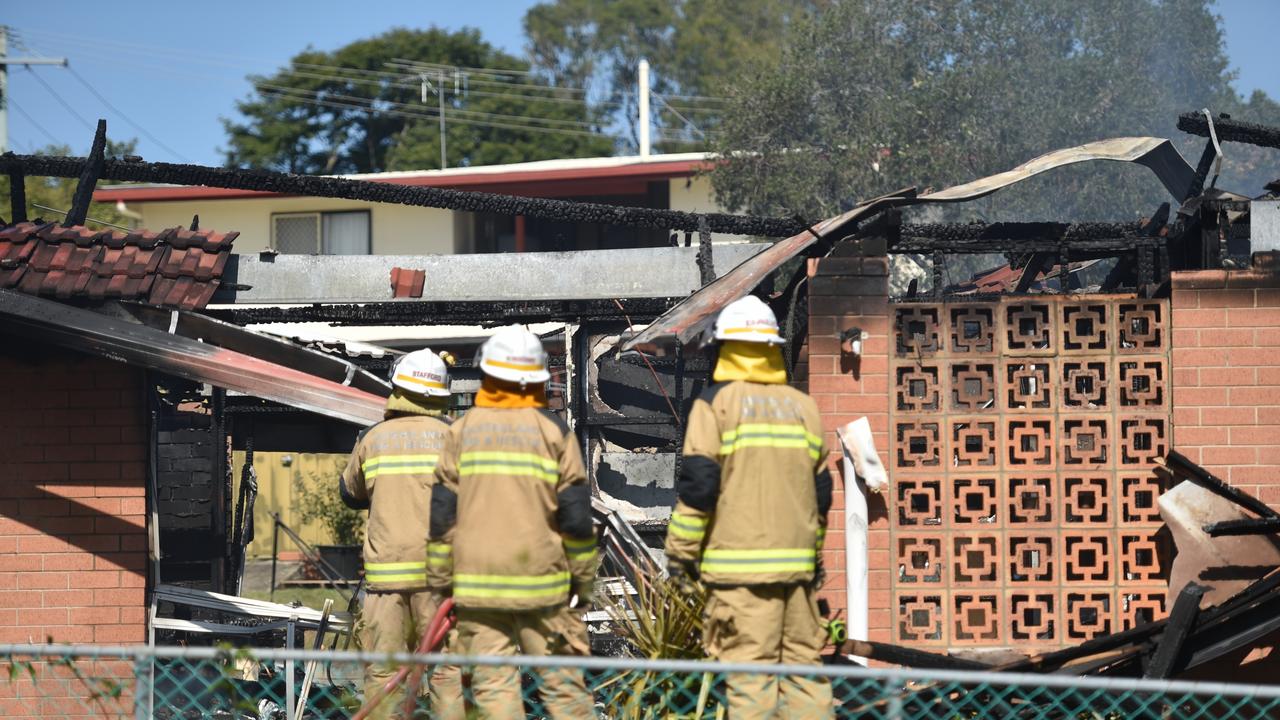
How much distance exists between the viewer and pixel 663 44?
1764 inches

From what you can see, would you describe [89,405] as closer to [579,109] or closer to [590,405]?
[590,405]

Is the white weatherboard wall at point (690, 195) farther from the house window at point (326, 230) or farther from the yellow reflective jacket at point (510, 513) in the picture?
the yellow reflective jacket at point (510, 513)

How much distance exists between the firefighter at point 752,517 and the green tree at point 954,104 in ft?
52.6

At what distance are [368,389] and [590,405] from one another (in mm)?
2495

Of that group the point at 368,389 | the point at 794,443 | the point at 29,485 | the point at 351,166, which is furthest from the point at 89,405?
the point at 351,166

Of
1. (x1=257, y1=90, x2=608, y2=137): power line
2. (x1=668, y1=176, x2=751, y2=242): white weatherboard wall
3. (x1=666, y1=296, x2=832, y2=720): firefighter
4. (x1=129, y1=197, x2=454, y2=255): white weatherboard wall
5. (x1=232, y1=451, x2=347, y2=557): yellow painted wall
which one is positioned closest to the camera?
(x1=666, y1=296, x2=832, y2=720): firefighter

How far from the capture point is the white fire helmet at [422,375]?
21.7 feet

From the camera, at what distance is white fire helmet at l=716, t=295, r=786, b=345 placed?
5465 mm

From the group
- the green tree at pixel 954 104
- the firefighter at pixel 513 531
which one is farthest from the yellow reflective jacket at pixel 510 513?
the green tree at pixel 954 104

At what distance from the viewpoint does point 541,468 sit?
5.40 m

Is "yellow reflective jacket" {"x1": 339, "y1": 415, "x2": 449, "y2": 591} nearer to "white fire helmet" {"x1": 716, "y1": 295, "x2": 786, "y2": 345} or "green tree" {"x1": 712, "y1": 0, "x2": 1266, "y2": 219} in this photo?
"white fire helmet" {"x1": 716, "y1": 295, "x2": 786, "y2": 345}

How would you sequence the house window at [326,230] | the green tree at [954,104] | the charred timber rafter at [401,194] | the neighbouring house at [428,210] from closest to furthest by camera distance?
the charred timber rafter at [401,194], the green tree at [954,104], the neighbouring house at [428,210], the house window at [326,230]

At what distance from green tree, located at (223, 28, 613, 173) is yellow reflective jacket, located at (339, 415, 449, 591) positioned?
31268 millimetres

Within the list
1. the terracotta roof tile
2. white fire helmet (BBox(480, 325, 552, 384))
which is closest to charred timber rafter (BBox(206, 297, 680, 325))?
the terracotta roof tile
